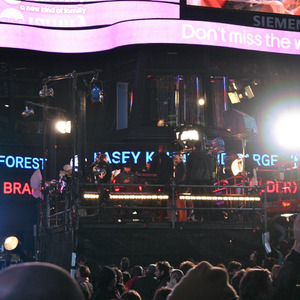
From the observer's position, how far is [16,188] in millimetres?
26672

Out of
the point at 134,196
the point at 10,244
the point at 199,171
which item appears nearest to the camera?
the point at 134,196

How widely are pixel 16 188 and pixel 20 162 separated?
3.39 feet

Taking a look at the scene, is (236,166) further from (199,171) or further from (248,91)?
(248,91)

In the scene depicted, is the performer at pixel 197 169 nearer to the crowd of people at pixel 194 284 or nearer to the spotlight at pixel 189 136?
the spotlight at pixel 189 136

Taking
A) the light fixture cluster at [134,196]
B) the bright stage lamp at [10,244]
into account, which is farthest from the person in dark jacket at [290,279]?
the bright stage lamp at [10,244]

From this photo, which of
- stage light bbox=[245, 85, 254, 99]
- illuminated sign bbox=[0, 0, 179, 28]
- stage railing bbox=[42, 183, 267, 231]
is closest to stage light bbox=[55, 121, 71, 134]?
stage railing bbox=[42, 183, 267, 231]

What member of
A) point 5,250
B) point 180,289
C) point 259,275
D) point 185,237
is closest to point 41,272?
point 180,289

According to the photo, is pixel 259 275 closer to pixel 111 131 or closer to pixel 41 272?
pixel 41 272

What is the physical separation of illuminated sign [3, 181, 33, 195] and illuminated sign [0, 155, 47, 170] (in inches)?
27.1

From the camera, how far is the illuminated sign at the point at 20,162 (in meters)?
26.5

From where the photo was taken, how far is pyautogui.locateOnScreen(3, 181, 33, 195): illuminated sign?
87.5ft

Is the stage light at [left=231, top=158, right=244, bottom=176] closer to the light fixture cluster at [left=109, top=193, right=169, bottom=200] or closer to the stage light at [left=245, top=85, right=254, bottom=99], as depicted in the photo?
the light fixture cluster at [left=109, top=193, right=169, bottom=200]

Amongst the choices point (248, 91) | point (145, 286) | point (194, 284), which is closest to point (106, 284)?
point (145, 286)

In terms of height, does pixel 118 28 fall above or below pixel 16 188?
above
